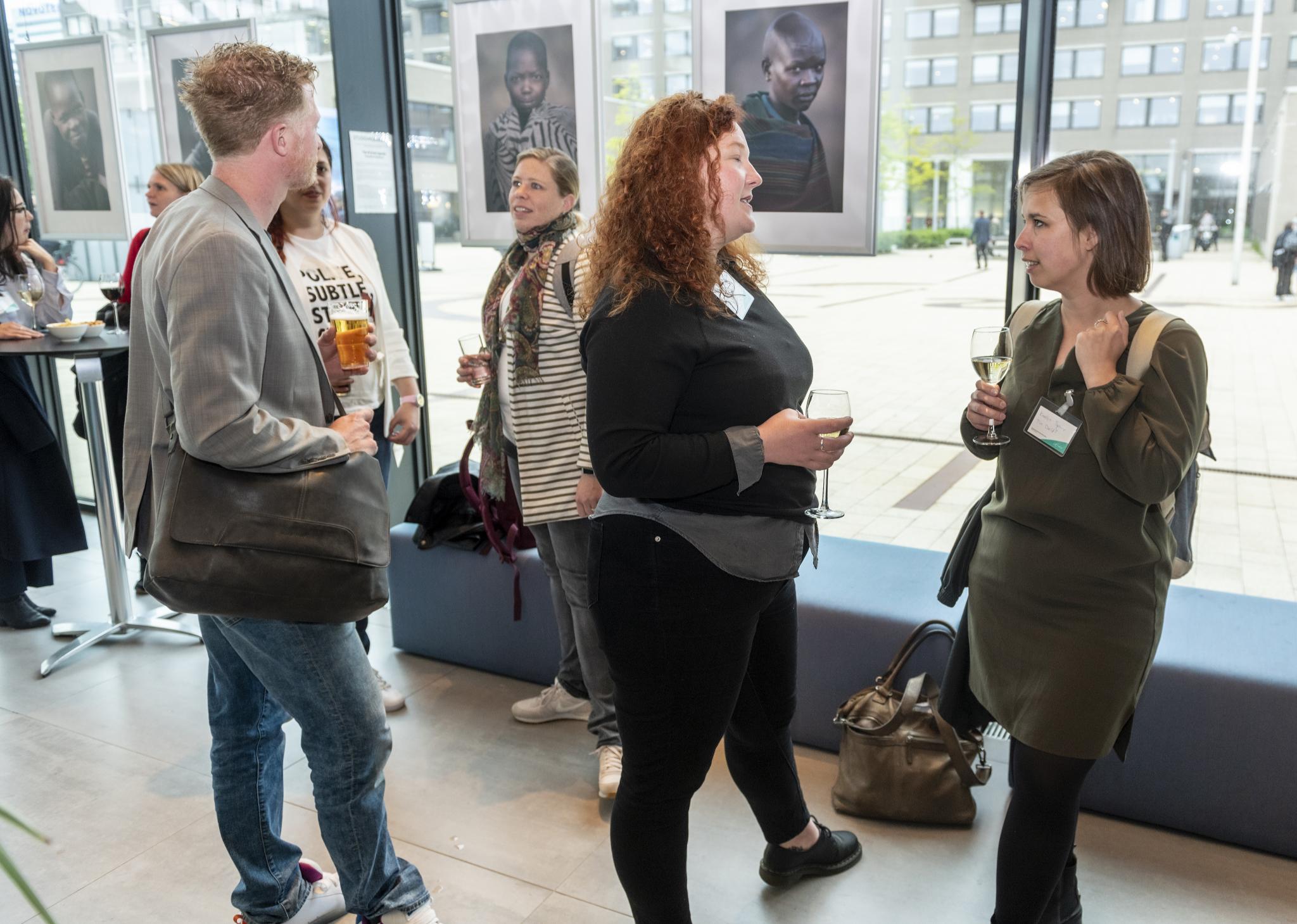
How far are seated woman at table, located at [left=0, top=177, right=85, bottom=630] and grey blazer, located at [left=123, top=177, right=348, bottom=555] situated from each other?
245cm

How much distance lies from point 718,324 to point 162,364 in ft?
2.90

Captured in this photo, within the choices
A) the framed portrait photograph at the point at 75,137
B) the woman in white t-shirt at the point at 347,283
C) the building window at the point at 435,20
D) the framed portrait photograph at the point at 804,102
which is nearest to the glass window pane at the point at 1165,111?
the framed portrait photograph at the point at 804,102

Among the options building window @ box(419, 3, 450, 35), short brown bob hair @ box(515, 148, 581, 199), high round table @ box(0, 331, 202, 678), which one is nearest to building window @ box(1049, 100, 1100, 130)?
short brown bob hair @ box(515, 148, 581, 199)

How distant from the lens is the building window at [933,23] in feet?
10.2

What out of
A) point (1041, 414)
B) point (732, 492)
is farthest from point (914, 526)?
point (732, 492)

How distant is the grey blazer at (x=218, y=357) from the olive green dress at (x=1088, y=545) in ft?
3.96

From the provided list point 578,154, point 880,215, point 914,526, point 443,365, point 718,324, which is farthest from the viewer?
point 443,365

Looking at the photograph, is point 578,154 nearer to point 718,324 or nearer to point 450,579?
point 450,579

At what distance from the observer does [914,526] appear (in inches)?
140

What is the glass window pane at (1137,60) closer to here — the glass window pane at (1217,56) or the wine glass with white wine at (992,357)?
the glass window pane at (1217,56)

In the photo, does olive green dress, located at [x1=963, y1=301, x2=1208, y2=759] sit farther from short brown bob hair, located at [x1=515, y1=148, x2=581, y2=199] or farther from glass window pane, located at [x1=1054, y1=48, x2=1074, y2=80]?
glass window pane, located at [x1=1054, y1=48, x2=1074, y2=80]

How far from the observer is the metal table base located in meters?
3.62

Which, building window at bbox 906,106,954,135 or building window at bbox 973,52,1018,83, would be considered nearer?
building window at bbox 973,52,1018,83

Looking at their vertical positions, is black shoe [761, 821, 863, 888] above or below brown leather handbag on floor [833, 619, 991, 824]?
below
